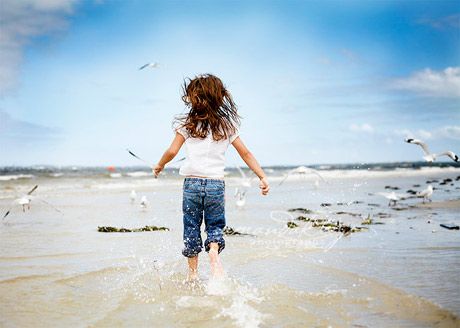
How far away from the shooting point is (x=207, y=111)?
4.39m

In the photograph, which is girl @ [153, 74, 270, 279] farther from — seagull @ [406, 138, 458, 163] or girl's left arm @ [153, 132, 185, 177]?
seagull @ [406, 138, 458, 163]

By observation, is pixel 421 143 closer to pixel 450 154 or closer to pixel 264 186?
pixel 450 154

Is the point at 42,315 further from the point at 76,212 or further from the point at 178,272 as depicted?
the point at 76,212

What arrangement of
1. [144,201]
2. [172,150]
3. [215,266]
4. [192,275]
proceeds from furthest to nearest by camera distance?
[144,201]
[192,275]
[172,150]
[215,266]

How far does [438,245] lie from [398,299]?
2.78 m

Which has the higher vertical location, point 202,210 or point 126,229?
point 202,210

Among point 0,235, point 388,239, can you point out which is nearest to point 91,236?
point 0,235

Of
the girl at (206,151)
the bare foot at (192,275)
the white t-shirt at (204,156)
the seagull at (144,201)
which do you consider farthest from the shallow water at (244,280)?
the seagull at (144,201)

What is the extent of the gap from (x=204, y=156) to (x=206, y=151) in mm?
49

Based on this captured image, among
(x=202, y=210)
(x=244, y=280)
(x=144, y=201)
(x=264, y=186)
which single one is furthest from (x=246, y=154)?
(x=144, y=201)

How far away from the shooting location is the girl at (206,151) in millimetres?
4402

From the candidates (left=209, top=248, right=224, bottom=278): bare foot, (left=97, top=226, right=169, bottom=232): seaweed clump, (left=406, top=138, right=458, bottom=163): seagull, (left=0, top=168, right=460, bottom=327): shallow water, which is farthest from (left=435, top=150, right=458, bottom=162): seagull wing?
(left=209, top=248, right=224, bottom=278): bare foot

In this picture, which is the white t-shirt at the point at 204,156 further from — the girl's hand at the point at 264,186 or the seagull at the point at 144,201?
the seagull at the point at 144,201

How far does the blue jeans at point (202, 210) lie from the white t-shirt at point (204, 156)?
7 centimetres
